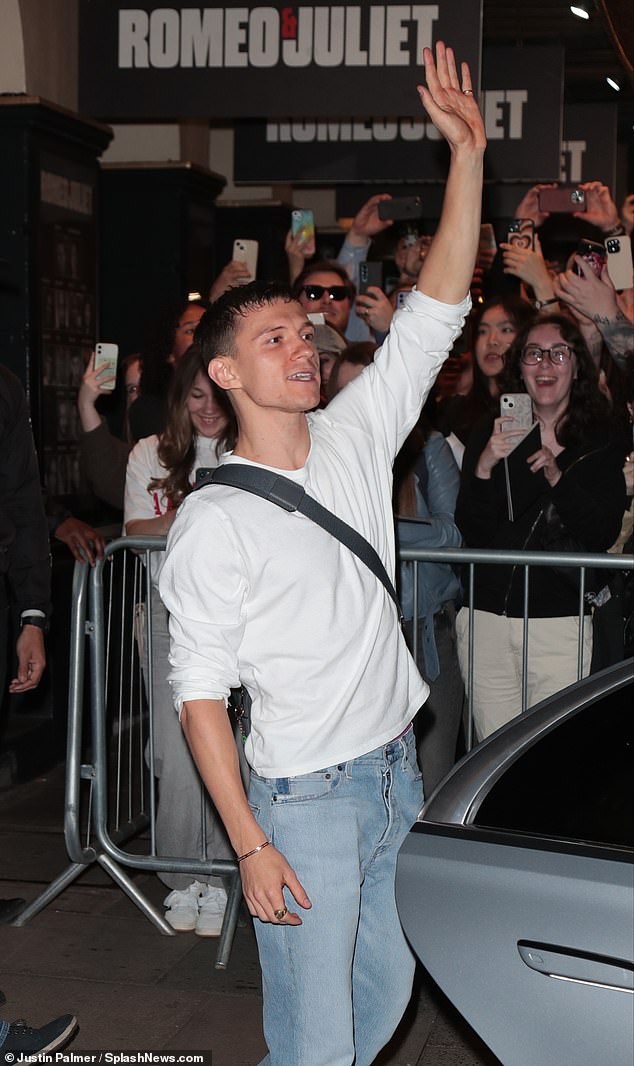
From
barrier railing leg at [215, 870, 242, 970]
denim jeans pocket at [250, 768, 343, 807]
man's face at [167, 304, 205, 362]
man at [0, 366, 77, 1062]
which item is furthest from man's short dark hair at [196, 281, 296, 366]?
man's face at [167, 304, 205, 362]

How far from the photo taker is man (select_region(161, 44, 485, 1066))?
276cm

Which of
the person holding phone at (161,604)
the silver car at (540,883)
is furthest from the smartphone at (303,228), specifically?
the silver car at (540,883)

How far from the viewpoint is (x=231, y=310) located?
2932 millimetres

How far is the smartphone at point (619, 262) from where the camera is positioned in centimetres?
615

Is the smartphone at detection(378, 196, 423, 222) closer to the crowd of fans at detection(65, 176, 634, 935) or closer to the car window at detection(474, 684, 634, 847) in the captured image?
the crowd of fans at detection(65, 176, 634, 935)

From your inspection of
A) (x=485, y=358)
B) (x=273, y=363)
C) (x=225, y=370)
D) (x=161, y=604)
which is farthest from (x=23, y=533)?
(x=485, y=358)

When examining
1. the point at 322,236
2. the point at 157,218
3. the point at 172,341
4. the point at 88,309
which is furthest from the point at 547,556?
the point at 322,236

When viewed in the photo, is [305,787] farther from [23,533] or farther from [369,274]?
[369,274]

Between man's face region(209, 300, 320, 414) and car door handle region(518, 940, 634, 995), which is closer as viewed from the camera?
car door handle region(518, 940, 634, 995)

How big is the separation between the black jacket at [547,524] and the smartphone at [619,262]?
1446 mm

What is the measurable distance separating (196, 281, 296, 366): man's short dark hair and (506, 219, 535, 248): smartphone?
4.16 m

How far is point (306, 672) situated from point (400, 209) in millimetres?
5307

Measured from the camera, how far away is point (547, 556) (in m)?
4.30

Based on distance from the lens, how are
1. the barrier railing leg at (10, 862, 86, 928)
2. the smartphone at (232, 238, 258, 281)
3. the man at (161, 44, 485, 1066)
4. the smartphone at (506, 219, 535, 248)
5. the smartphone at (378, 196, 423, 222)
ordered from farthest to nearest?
the smartphone at (378, 196, 423, 222) → the smartphone at (232, 238, 258, 281) → the smartphone at (506, 219, 535, 248) → the barrier railing leg at (10, 862, 86, 928) → the man at (161, 44, 485, 1066)
